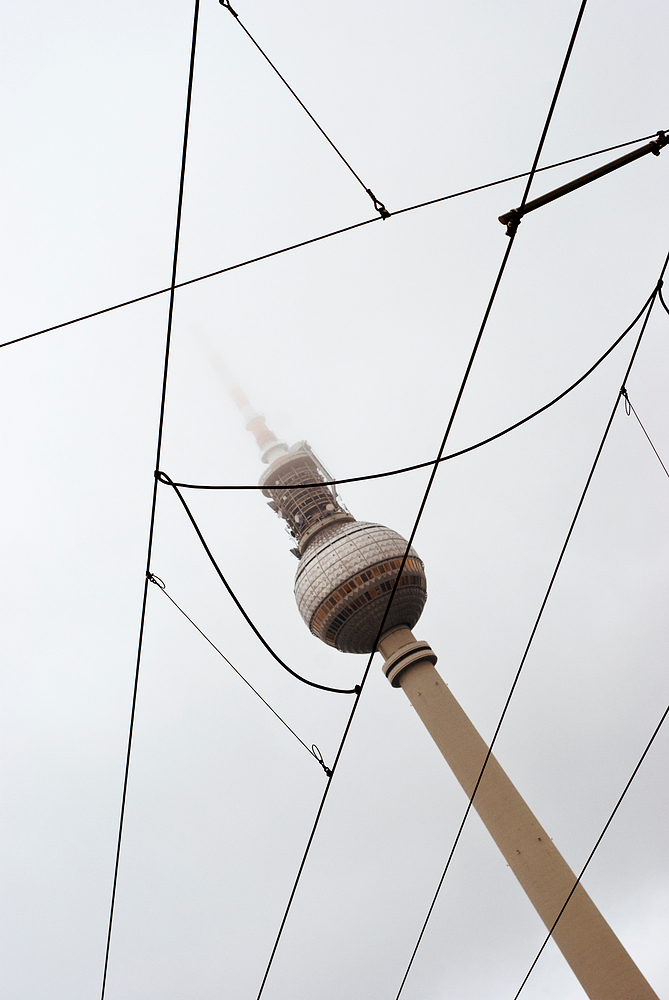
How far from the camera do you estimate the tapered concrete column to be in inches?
1249

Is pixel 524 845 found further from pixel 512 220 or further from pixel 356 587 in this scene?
pixel 512 220

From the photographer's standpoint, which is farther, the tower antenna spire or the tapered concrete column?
the tower antenna spire

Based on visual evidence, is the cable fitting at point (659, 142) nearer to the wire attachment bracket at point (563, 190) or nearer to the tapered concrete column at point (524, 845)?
the wire attachment bracket at point (563, 190)

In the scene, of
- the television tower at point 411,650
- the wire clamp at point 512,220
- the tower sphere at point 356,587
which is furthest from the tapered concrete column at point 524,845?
the wire clamp at point 512,220

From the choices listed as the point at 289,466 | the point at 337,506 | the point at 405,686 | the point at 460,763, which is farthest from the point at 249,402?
the point at 460,763

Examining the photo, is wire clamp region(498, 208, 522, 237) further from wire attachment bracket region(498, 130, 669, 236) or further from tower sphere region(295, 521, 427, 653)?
tower sphere region(295, 521, 427, 653)

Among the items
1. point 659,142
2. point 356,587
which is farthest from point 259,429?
point 659,142

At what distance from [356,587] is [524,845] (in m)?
20.2

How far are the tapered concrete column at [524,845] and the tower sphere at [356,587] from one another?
4.55 m

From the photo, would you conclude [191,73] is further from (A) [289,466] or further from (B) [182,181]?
(A) [289,466]

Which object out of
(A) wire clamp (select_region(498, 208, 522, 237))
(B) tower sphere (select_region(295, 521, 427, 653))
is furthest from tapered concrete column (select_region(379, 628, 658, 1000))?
(A) wire clamp (select_region(498, 208, 522, 237))

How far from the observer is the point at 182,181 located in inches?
276

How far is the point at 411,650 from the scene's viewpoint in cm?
4609

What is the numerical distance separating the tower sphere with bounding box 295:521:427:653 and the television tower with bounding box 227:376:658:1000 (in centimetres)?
7
